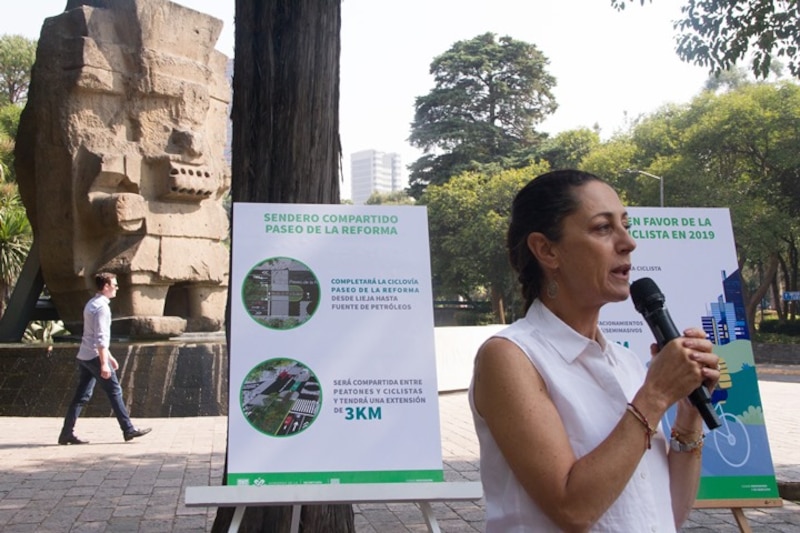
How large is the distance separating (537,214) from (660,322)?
0.40 meters

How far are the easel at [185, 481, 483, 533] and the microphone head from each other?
46.6 inches

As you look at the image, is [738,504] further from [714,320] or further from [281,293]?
[281,293]

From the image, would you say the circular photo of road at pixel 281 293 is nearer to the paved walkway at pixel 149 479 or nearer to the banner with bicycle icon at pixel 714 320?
the banner with bicycle icon at pixel 714 320

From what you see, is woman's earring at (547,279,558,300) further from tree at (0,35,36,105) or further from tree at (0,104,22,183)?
tree at (0,35,36,105)

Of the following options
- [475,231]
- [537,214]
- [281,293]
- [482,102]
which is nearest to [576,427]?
[537,214]

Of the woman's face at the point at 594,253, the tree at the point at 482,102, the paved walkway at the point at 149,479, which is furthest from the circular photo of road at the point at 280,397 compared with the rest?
the tree at the point at 482,102

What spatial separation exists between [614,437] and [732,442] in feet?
9.35

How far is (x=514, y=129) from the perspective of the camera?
2087 inches

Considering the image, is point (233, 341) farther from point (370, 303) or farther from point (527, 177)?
point (527, 177)

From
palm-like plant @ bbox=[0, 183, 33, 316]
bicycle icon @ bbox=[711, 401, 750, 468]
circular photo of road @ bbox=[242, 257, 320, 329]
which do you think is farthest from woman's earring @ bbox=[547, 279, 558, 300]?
palm-like plant @ bbox=[0, 183, 33, 316]

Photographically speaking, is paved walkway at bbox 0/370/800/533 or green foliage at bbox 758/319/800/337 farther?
green foliage at bbox 758/319/800/337

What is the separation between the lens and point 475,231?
44.8m

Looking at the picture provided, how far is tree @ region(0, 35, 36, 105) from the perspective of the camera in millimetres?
43844

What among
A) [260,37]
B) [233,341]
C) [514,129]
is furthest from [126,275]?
[514,129]
